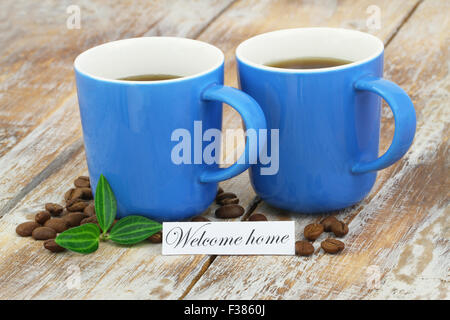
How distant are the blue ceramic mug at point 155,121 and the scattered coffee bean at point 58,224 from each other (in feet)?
0.20

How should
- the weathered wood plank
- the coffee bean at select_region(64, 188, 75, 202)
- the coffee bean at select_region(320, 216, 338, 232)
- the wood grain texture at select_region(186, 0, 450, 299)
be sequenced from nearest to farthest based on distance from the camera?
1. the wood grain texture at select_region(186, 0, 450, 299)
2. the coffee bean at select_region(320, 216, 338, 232)
3. the coffee bean at select_region(64, 188, 75, 202)
4. the weathered wood plank

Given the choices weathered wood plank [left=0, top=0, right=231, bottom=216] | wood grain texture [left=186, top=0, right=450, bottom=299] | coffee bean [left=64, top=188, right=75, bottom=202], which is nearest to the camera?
wood grain texture [left=186, top=0, right=450, bottom=299]

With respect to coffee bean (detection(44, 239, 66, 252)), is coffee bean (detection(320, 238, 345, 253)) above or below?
below

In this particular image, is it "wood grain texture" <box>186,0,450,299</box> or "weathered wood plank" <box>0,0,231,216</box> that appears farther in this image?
"weathered wood plank" <box>0,0,231,216</box>

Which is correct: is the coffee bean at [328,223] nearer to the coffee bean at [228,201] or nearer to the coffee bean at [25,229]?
the coffee bean at [228,201]

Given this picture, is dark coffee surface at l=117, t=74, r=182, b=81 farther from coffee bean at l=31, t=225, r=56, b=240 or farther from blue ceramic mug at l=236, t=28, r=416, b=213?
coffee bean at l=31, t=225, r=56, b=240

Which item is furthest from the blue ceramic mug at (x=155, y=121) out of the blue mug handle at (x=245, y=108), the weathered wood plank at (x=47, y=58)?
the weathered wood plank at (x=47, y=58)

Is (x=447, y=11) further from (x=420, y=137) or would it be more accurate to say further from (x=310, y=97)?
(x=310, y=97)

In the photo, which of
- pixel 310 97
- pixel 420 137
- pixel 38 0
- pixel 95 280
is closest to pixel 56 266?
pixel 95 280

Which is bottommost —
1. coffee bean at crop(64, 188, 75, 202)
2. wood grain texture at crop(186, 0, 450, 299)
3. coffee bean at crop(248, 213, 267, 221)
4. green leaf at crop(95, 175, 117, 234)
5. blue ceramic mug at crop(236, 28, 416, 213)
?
wood grain texture at crop(186, 0, 450, 299)

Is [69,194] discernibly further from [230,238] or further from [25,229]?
[230,238]

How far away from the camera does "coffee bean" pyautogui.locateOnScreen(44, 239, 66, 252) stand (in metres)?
0.97

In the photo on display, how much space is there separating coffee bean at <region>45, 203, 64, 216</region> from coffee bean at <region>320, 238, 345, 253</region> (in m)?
0.36

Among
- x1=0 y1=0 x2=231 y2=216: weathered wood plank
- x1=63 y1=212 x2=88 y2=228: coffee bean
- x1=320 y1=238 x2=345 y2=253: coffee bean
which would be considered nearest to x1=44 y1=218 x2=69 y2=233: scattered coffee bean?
x1=63 y1=212 x2=88 y2=228: coffee bean
